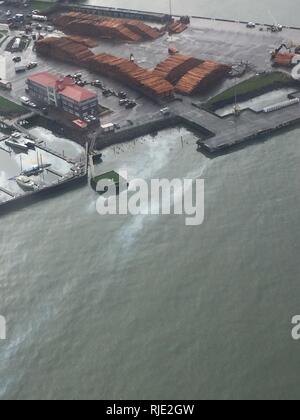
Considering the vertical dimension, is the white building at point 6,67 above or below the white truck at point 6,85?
below

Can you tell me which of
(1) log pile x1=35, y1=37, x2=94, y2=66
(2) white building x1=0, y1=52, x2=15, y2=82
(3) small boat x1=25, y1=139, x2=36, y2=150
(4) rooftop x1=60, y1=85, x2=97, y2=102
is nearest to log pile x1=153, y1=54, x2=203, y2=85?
(1) log pile x1=35, y1=37, x2=94, y2=66

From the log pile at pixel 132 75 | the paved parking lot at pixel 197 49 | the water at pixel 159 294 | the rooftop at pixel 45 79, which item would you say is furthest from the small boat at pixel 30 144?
the log pile at pixel 132 75

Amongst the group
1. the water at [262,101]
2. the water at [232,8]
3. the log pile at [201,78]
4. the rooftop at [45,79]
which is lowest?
the water at [232,8]

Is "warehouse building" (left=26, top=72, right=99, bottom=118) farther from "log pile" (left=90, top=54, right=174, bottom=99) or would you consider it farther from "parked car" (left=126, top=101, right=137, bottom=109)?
"log pile" (left=90, top=54, right=174, bottom=99)

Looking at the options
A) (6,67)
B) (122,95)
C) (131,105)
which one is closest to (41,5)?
(6,67)

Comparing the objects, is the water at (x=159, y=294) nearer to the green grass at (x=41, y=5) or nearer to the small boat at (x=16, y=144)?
the small boat at (x=16, y=144)

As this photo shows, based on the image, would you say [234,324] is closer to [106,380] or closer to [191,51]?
[106,380]
